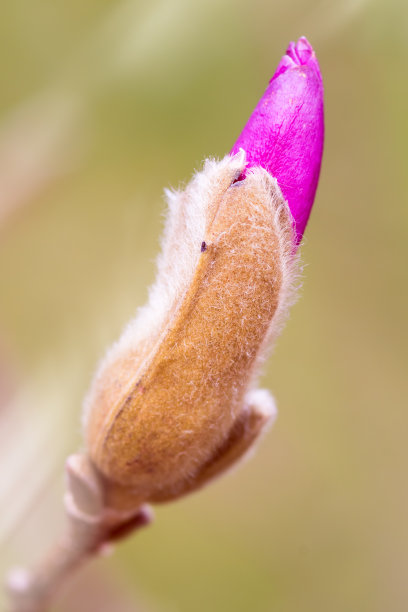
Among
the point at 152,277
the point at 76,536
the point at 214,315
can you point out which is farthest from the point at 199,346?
the point at 152,277

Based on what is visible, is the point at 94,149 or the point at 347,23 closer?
the point at 347,23

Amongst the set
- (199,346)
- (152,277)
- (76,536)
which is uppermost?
(152,277)

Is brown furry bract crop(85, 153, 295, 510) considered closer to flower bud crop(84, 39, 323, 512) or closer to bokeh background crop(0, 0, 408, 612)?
flower bud crop(84, 39, 323, 512)

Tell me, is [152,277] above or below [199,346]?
above

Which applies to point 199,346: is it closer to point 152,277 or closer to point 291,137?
point 291,137

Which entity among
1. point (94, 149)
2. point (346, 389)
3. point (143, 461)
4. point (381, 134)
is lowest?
point (143, 461)

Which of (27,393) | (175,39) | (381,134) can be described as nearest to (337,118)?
(381,134)

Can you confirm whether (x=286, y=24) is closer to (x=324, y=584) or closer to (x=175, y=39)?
(x=175, y=39)

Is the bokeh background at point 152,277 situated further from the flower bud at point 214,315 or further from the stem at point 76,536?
the flower bud at point 214,315
